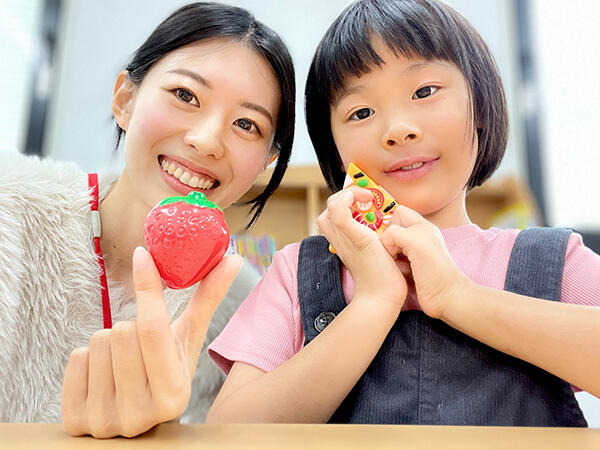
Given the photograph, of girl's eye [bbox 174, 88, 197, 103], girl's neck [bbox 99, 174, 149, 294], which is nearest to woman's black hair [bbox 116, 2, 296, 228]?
girl's eye [bbox 174, 88, 197, 103]

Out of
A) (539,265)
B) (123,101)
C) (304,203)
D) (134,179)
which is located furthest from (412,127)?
(304,203)

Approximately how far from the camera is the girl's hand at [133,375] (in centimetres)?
49

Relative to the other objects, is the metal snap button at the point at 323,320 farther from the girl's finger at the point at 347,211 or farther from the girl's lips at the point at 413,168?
the girl's lips at the point at 413,168

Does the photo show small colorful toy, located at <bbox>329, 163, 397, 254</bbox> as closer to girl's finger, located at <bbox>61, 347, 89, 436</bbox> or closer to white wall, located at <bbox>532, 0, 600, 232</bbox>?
girl's finger, located at <bbox>61, 347, 89, 436</bbox>

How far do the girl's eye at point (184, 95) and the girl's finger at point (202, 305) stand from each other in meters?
0.41

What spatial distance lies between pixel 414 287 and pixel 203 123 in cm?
41

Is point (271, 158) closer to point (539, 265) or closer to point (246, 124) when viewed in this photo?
point (246, 124)

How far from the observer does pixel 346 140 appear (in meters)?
0.83

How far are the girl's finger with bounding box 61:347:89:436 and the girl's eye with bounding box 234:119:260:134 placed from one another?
481mm

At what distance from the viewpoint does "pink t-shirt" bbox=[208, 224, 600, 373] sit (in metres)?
0.74

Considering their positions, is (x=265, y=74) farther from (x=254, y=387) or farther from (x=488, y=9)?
(x=488, y=9)

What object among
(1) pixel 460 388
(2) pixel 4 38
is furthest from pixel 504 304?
(2) pixel 4 38

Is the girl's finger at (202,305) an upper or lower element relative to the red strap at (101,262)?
upper

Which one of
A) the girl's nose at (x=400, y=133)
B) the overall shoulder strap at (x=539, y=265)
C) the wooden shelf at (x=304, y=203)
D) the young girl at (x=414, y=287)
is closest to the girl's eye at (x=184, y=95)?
the young girl at (x=414, y=287)
